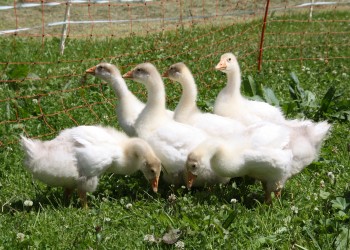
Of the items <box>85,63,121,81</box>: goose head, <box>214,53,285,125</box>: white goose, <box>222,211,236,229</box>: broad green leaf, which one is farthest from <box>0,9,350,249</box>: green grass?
<box>85,63,121,81</box>: goose head

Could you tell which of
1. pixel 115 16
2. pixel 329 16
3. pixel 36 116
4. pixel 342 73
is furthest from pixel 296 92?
pixel 115 16

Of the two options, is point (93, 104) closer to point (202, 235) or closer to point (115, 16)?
point (202, 235)

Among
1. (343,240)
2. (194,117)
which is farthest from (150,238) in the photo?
(194,117)

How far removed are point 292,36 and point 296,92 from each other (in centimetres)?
474

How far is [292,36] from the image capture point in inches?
511

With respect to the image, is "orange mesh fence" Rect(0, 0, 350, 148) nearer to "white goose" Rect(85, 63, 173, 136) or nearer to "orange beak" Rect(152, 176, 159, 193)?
"white goose" Rect(85, 63, 173, 136)

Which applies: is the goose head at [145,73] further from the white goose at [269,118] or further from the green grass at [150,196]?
the green grass at [150,196]

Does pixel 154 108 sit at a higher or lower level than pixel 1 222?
higher

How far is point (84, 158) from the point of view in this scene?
561cm

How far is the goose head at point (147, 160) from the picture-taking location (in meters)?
5.76

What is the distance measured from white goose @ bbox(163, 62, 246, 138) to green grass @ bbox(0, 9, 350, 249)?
1.52ft

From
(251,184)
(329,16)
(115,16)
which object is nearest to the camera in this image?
(251,184)

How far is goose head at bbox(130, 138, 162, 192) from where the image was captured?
18.9 ft

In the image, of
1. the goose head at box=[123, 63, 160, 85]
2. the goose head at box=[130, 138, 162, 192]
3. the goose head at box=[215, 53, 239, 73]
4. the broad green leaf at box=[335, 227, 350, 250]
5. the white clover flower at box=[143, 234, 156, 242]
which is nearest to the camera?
the broad green leaf at box=[335, 227, 350, 250]
